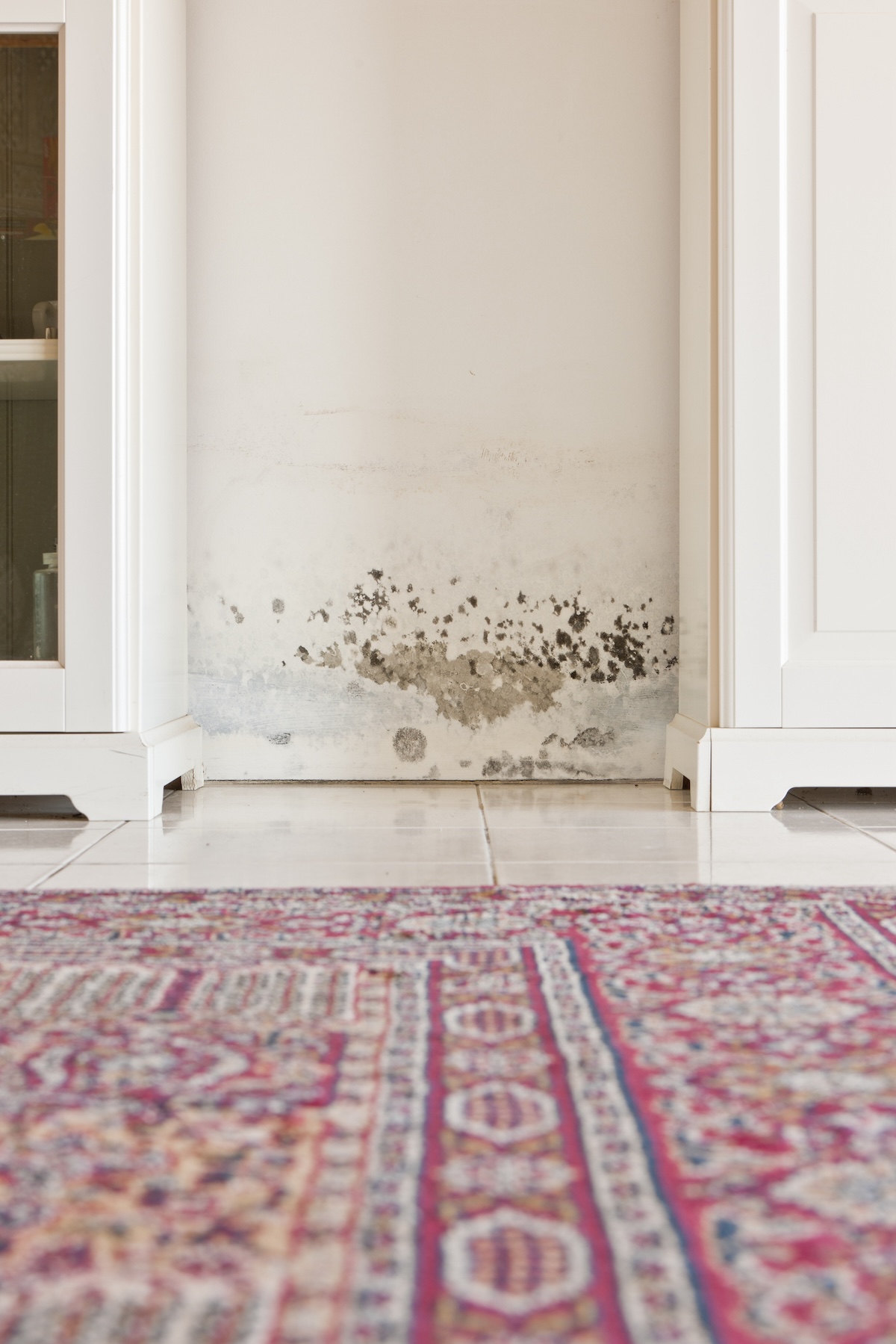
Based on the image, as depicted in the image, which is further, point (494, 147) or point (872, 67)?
point (494, 147)

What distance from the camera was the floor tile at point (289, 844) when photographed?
4.26ft

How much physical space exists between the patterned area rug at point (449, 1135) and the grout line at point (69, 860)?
21 cm

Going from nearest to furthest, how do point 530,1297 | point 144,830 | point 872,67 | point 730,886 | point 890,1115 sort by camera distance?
point 530,1297 → point 890,1115 → point 730,886 → point 144,830 → point 872,67

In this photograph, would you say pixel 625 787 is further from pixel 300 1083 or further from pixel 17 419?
pixel 300 1083

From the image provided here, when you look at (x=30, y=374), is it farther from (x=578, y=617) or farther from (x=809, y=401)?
(x=809, y=401)

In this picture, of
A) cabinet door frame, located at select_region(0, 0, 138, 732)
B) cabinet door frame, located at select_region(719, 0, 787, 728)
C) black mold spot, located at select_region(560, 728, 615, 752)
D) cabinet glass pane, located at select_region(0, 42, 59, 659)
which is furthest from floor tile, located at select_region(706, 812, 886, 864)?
cabinet glass pane, located at select_region(0, 42, 59, 659)

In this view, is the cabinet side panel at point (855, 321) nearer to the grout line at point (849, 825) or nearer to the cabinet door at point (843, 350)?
the cabinet door at point (843, 350)

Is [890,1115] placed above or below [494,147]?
below

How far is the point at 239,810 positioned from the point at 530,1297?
130cm

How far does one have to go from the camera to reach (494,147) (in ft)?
6.49

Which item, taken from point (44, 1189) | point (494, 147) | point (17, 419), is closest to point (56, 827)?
point (17, 419)

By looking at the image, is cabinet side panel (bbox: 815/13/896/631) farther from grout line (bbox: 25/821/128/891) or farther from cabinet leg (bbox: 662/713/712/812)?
grout line (bbox: 25/821/128/891)

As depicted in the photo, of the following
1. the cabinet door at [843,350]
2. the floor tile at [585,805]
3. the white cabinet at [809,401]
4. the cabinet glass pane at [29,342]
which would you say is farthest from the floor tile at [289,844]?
the cabinet door at [843,350]

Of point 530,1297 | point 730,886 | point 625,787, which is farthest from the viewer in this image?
point 625,787
